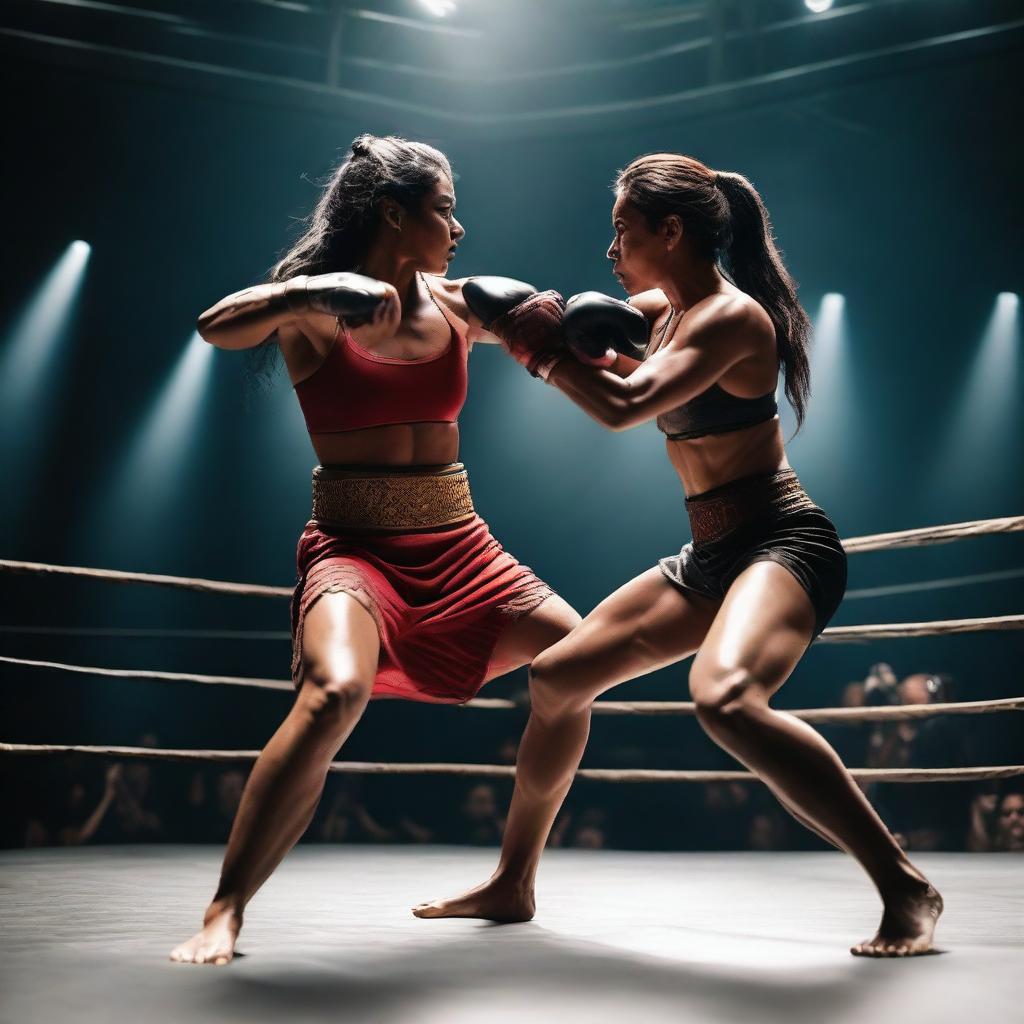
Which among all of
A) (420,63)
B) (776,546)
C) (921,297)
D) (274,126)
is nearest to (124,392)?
(274,126)

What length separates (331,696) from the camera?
1683 millimetres

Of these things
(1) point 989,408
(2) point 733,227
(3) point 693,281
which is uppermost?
(1) point 989,408

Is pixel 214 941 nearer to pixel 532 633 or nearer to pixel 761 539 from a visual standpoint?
pixel 532 633

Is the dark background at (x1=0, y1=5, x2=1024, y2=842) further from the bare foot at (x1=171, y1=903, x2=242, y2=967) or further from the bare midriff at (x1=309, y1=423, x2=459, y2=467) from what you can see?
the bare foot at (x1=171, y1=903, x2=242, y2=967)

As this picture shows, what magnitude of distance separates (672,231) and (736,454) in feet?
1.35

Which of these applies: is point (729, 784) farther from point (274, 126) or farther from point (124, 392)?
point (274, 126)

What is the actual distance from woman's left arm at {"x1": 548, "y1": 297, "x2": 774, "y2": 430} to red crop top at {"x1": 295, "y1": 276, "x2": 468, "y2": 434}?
0.29 meters

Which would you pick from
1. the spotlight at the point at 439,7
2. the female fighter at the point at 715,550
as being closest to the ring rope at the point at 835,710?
the female fighter at the point at 715,550

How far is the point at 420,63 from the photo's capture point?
6117 mm

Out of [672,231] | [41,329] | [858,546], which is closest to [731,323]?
[672,231]

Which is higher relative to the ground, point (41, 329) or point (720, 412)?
point (41, 329)

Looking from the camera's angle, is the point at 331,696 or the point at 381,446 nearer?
the point at 331,696

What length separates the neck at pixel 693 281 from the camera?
1981mm

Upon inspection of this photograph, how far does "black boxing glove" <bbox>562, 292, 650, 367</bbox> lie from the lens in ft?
6.11
